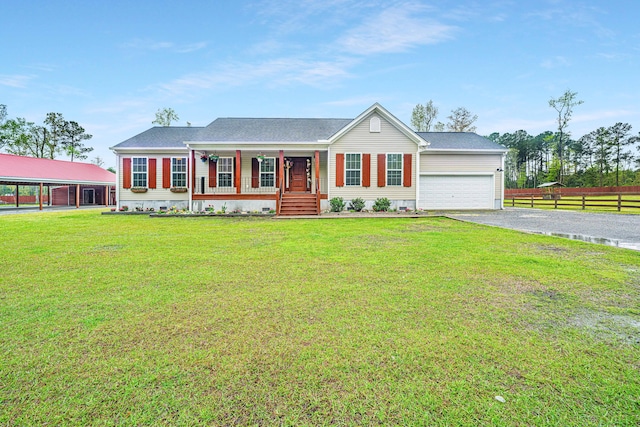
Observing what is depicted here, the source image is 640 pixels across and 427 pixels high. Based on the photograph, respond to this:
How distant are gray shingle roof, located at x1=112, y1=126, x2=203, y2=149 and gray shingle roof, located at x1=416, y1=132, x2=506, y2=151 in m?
15.0

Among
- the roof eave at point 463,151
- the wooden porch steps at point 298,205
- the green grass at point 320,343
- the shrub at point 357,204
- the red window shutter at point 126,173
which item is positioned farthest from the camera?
the roof eave at point 463,151

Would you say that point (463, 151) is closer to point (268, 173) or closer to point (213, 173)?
point (268, 173)

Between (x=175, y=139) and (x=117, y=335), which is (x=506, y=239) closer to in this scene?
(x=117, y=335)

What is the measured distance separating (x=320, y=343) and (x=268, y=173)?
51.8 ft

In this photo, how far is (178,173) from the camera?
18141 millimetres

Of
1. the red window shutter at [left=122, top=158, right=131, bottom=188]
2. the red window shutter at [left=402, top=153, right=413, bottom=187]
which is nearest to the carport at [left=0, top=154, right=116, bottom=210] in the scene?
the red window shutter at [left=122, top=158, right=131, bottom=188]

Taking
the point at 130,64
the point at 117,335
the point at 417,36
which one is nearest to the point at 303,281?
the point at 117,335

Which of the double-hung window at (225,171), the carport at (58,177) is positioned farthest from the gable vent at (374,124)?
the carport at (58,177)

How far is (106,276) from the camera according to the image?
4.27 metres

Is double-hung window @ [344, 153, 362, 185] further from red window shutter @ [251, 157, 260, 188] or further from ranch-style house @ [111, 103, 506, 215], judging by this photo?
red window shutter @ [251, 157, 260, 188]

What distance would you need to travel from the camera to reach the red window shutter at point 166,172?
1809cm

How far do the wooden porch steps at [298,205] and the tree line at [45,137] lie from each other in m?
41.0

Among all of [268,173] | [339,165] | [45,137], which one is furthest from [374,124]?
[45,137]

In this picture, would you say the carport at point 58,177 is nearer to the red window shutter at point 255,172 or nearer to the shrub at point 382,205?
the red window shutter at point 255,172
